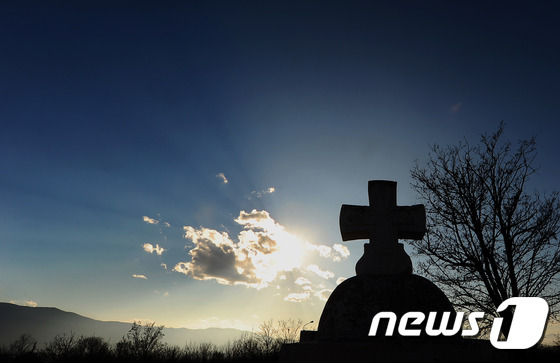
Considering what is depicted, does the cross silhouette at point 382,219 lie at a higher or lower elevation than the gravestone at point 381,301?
higher

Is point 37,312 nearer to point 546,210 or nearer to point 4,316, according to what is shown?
point 4,316

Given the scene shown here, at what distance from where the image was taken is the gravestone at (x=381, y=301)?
3.64 metres

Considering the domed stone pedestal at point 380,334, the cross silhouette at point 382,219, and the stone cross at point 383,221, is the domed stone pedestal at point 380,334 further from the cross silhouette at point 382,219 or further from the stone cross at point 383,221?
the cross silhouette at point 382,219

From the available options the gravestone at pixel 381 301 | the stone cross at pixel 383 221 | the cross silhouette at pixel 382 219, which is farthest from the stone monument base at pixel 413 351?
the cross silhouette at pixel 382 219

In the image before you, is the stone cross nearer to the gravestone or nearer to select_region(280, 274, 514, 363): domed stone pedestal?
the gravestone

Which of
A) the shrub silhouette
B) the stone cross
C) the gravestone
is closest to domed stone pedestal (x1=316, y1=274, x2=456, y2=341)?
the gravestone

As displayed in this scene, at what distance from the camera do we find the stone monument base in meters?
3.60

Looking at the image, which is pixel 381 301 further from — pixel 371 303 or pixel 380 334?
pixel 380 334

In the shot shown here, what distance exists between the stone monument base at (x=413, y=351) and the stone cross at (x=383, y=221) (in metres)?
1.23

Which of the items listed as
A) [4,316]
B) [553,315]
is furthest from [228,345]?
[4,316]

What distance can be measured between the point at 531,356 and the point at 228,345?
9.39 metres

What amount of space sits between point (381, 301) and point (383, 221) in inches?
47.4

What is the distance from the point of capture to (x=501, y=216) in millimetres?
9281

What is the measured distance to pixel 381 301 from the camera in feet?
13.6
